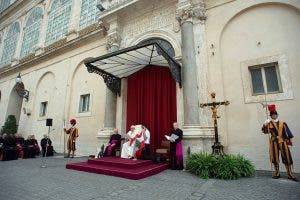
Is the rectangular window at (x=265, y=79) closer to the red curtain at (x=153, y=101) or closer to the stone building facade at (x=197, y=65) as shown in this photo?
the stone building facade at (x=197, y=65)

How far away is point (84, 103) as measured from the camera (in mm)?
11766

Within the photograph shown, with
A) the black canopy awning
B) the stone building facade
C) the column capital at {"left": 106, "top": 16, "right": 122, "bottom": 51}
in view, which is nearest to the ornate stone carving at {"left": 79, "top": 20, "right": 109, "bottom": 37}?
the stone building facade

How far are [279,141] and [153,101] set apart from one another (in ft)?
16.3

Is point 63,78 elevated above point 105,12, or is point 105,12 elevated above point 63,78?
point 105,12

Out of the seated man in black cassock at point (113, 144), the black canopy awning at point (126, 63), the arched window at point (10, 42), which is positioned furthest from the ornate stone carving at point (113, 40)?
the arched window at point (10, 42)

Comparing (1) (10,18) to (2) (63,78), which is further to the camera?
(1) (10,18)

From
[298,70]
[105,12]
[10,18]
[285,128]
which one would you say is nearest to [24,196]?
[285,128]

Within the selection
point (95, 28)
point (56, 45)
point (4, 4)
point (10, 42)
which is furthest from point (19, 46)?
point (95, 28)

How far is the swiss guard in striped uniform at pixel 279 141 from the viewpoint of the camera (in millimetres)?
5113

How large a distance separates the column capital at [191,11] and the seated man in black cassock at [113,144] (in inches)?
217

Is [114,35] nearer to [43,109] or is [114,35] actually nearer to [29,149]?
[29,149]

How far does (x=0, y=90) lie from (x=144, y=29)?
16369 mm

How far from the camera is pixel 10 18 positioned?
65.9 feet

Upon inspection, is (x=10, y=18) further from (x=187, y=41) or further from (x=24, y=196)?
(x=24, y=196)
